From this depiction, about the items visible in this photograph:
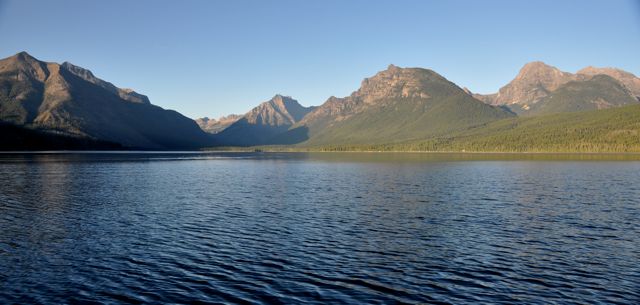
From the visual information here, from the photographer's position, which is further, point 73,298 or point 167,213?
point 167,213

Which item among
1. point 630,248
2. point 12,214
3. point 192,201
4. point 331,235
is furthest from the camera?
point 192,201

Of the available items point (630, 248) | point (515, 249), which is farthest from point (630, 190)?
point (515, 249)

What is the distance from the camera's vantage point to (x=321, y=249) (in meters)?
41.3

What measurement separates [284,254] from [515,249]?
2155 centimetres

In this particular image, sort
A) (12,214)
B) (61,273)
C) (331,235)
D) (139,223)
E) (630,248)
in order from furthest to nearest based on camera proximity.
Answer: (12,214)
(139,223)
(331,235)
(630,248)
(61,273)

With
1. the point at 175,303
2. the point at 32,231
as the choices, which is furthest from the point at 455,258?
the point at 32,231

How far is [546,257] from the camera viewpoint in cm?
3838

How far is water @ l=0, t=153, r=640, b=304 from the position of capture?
97.1 ft

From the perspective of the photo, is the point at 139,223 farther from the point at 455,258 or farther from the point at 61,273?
the point at 455,258

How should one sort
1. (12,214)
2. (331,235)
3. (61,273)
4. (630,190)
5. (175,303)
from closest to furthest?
(175,303), (61,273), (331,235), (12,214), (630,190)

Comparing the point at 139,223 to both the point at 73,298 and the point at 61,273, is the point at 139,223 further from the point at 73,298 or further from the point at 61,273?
the point at 73,298

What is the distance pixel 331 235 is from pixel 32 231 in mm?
33378

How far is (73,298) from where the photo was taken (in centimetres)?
2852

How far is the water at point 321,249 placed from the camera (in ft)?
97.1
